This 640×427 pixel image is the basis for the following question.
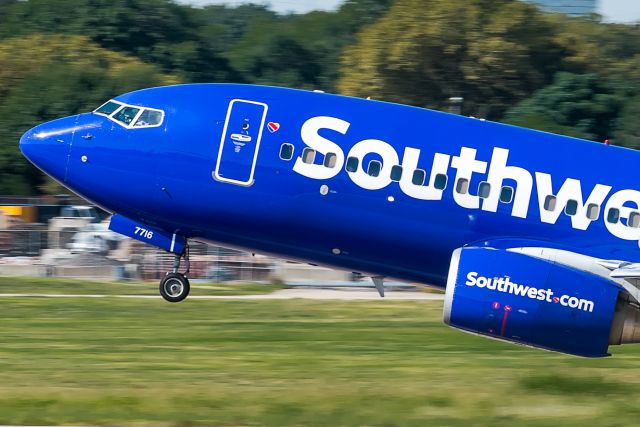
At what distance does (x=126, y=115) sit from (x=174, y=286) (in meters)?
3.11

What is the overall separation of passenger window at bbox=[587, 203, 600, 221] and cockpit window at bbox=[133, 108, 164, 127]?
732 cm

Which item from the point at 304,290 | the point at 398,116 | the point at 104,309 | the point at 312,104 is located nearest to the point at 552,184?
the point at 398,116

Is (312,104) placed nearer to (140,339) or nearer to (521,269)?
(521,269)

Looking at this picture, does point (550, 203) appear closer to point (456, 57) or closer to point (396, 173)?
point (396, 173)

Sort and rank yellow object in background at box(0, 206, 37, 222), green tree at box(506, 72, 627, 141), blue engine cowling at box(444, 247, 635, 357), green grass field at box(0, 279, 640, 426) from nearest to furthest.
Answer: green grass field at box(0, 279, 640, 426) → blue engine cowling at box(444, 247, 635, 357) → yellow object in background at box(0, 206, 37, 222) → green tree at box(506, 72, 627, 141)

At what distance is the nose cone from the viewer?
20.3 m

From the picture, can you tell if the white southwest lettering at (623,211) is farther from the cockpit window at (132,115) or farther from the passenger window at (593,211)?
the cockpit window at (132,115)

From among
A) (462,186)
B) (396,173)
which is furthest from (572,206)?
(396,173)

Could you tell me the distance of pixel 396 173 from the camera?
62.8 feet

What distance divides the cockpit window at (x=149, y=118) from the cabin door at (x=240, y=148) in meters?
1.21

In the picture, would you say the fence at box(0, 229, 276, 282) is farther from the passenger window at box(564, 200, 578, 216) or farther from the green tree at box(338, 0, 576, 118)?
the green tree at box(338, 0, 576, 118)

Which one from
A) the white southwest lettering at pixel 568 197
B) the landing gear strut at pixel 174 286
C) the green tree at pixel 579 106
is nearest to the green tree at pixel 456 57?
the green tree at pixel 579 106

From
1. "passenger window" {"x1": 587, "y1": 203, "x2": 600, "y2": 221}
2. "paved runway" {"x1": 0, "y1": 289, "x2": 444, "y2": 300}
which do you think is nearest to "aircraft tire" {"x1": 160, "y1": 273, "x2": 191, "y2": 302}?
"passenger window" {"x1": 587, "y1": 203, "x2": 600, "y2": 221}

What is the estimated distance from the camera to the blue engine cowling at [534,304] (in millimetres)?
17969
